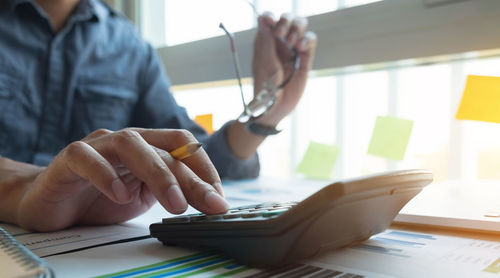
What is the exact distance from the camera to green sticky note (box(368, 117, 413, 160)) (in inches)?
29.0

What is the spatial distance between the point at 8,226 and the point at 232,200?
311mm

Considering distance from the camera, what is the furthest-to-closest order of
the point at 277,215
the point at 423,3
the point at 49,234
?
the point at 423,3 < the point at 49,234 < the point at 277,215

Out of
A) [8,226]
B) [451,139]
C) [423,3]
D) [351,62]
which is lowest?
[8,226]

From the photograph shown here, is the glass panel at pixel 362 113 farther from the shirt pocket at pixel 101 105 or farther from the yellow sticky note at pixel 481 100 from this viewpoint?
the shirt pocket at pixel 101 105

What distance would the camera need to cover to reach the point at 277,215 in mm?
306

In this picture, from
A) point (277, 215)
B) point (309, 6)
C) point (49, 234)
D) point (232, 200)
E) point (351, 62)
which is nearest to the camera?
point (277, 215)

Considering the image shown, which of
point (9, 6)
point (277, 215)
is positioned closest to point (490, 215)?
point (277, 215)

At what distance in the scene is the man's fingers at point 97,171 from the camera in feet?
1.26

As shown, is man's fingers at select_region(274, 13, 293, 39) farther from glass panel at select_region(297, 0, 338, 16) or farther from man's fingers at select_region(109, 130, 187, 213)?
man's fingers at select_region(109, 130, 187, 213)

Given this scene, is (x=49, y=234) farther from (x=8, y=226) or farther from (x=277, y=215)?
(x=277, y=215)

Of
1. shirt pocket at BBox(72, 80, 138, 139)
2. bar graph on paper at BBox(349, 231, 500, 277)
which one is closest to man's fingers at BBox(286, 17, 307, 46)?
shirt pocket at BBox(72, 80, 138, 139)

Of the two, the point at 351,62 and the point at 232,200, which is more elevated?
the point at 351,62

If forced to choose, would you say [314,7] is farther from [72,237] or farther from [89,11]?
[72,237]

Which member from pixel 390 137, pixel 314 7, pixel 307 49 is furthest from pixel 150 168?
pixel 314 7
